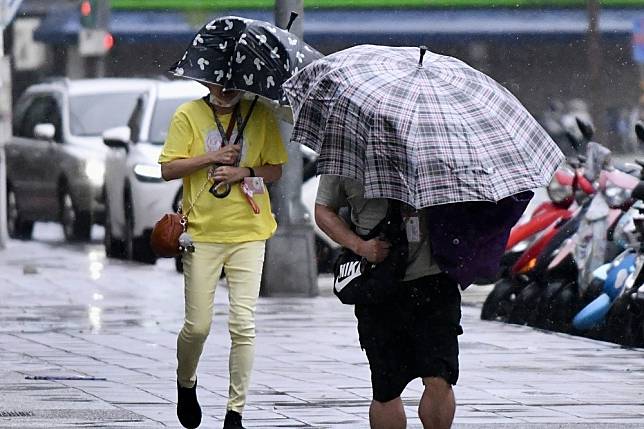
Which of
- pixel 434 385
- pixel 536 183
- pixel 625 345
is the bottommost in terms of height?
pixel 625 345

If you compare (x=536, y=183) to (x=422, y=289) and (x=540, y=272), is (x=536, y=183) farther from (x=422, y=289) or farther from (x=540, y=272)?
(x=540, y=272)

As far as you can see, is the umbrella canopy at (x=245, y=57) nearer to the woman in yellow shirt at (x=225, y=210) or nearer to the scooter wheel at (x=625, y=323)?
the woman in yellow shirt at (x=225, y=210)

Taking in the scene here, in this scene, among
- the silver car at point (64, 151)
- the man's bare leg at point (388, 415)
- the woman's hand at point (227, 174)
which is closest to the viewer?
the man's bare leg at point (388, 415)

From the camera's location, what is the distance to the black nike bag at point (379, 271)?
6867 millimetres

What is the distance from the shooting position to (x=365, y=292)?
6883 mm

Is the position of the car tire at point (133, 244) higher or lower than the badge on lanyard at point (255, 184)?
lower

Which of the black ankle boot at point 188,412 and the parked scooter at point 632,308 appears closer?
the black ankle boot at point 188,412

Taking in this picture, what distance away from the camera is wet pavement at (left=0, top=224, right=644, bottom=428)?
8.84 m

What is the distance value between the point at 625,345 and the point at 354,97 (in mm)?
5773

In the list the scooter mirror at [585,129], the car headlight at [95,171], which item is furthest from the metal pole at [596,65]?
the scooter mirror at [585,129]

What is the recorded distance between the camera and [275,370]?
10.8 meters

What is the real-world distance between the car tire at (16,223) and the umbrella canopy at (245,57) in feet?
57.6

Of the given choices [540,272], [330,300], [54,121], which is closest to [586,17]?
[54,121]

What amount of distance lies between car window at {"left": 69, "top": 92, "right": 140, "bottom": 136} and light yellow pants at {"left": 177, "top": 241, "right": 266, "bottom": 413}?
1627 centimetres
